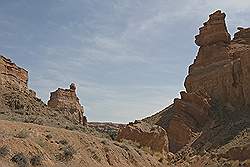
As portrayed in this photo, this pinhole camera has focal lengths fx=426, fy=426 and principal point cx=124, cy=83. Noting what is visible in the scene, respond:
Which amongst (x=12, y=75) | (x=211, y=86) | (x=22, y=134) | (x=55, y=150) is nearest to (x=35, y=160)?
(x=22, y=134)

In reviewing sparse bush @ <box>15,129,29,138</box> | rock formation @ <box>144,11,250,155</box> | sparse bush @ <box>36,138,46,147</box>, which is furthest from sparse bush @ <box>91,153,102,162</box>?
rock formation @ <box>144,11,250,155</box>

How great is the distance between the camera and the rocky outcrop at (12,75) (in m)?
44.3

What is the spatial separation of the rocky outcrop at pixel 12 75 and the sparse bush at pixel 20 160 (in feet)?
86.9

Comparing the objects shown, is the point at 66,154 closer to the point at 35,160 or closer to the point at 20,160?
the point at 35,160

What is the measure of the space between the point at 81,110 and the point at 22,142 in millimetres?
52878

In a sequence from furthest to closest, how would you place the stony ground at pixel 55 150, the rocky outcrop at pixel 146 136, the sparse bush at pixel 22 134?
the rocky outcrop at pixel 146 136 → the sparse bush at pixel 22 134 → the stony ground at pixel 55 150


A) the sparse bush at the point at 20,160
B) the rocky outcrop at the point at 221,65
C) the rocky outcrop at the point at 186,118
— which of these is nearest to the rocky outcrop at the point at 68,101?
the rocky outcrop at the point at 186,118

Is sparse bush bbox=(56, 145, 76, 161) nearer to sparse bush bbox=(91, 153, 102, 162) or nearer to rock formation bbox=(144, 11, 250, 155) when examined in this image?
sparse bush bbox=(91, 153, 102, 162)

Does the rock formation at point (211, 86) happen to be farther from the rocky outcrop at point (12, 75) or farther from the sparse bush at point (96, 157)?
the sparse bush at point (96, 157)

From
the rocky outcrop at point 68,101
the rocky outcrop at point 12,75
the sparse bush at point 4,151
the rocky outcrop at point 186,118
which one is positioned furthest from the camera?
the rocky outcrop at point 68,101

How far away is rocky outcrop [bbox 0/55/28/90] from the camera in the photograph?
44.3 meters

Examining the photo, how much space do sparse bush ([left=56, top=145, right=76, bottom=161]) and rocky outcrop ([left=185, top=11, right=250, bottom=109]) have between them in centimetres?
3992

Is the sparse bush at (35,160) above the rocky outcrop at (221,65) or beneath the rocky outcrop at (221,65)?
beneath

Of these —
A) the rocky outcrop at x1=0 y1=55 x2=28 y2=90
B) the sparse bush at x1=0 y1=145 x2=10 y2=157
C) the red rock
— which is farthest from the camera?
the red rock
